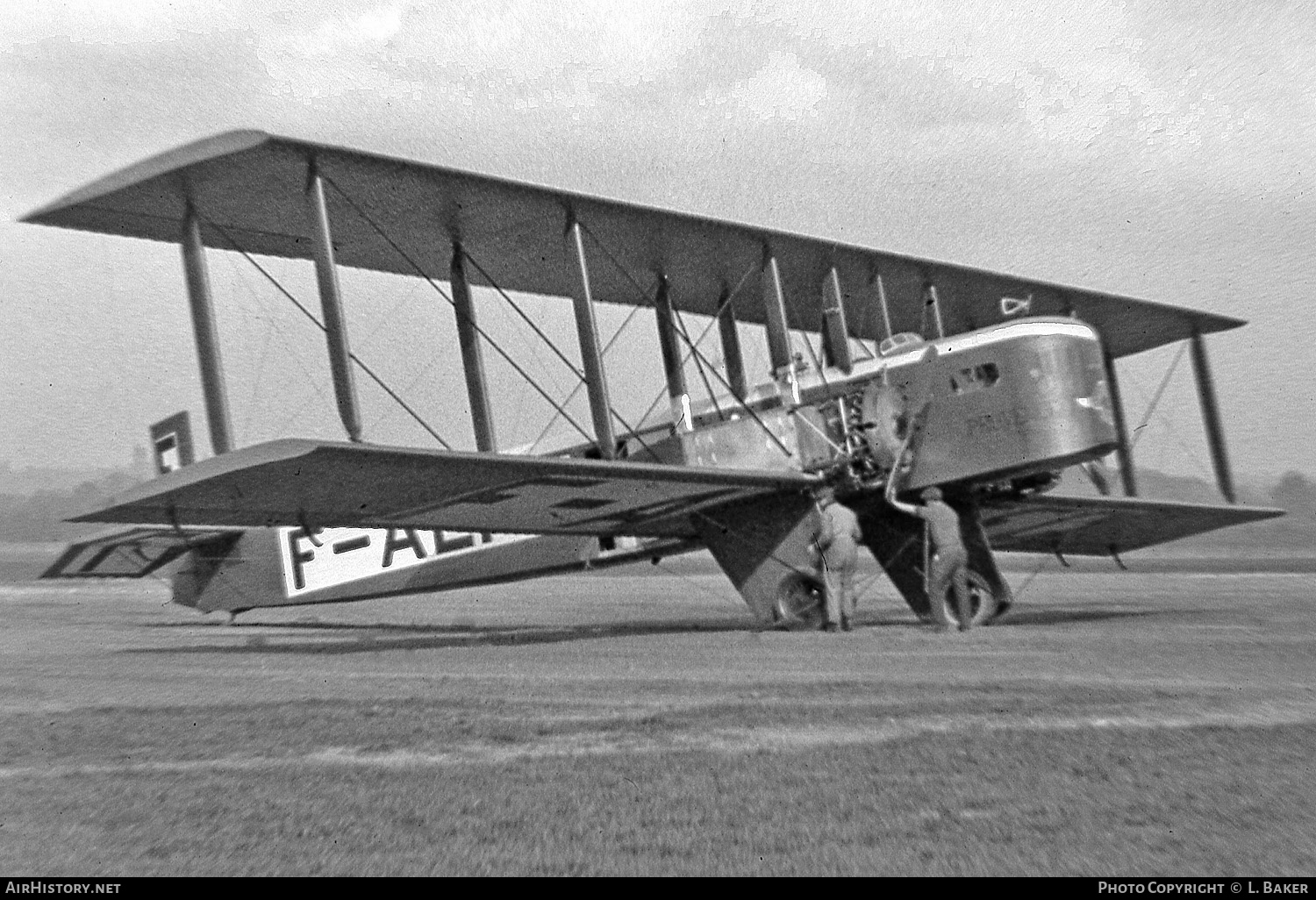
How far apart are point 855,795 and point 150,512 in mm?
7584

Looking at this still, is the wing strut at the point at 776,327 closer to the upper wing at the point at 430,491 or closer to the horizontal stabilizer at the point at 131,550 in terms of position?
the upper wing at the point at 430,491

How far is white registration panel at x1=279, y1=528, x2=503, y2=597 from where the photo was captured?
1633 cm

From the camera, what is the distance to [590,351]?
12859 millimetres

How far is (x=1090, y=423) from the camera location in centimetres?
1274

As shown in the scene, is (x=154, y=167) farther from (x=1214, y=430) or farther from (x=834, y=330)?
(x=1214, y=430)

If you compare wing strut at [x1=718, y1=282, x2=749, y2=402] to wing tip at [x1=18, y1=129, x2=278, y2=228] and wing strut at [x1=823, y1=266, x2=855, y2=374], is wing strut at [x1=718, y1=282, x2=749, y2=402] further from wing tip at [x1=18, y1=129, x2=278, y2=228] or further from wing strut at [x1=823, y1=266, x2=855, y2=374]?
wing tip at [x1=18, y1=129, x2=278, y2=228]

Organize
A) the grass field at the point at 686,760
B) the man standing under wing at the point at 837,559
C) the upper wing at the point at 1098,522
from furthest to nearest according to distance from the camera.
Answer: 1. the upper wing at the point at 1098,522
2. the man standing under wing at the point at 837,559
3. the grass field at the point at 686,760

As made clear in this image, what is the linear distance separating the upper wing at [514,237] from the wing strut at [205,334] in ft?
1.20

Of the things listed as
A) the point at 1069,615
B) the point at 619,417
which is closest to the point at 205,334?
the point at 619,417

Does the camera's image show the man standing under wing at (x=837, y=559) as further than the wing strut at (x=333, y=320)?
Yes

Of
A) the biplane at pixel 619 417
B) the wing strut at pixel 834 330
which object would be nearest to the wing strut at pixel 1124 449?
the biplane at pixel 619 417

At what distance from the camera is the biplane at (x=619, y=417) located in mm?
10984

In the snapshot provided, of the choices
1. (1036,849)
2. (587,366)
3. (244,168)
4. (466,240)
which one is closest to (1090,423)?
(587,366)

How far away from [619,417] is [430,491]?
3.11 metres
